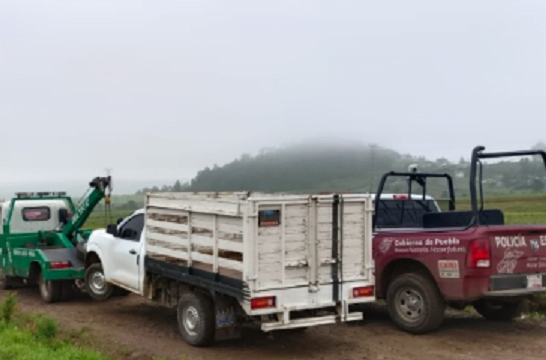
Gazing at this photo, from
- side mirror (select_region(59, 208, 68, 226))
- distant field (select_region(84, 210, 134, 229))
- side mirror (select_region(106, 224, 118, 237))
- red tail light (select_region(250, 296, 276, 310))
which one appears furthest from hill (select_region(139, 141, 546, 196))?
red tail light (select_region(250, 296, 276, 310))

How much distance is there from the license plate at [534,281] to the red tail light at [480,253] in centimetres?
72

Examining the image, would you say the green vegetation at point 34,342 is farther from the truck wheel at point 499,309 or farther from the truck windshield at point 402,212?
the truck wheel at point 499,309

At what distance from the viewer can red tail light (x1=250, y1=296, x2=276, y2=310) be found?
7349mm

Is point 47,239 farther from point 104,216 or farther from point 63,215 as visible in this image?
point 104,216

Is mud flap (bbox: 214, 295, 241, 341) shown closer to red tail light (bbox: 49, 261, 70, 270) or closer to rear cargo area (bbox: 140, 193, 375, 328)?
rear cargo area (bbox: 140, 193, 375, 328)

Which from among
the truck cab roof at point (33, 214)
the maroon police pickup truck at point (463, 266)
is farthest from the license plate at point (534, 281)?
the truck cab roof at point (33, 214)

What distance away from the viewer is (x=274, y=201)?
7.55 metres

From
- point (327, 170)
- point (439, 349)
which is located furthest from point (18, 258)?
point (327, 170)

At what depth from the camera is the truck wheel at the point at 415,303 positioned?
8.94 metres

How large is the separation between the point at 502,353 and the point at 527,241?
152 cm

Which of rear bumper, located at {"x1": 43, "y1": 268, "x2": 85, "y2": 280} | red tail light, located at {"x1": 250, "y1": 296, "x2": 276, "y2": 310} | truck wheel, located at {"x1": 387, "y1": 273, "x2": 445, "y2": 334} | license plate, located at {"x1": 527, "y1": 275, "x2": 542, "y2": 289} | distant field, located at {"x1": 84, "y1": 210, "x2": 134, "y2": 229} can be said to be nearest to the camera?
red tail light, located at {"x1": 250, "y1": 296, "x2": 276, "y2": 310}

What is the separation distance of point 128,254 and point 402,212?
4.48 m

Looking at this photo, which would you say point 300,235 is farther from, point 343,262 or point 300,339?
point 300,339

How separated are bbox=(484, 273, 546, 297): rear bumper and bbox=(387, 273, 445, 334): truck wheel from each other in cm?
77
